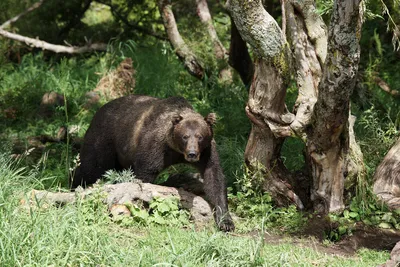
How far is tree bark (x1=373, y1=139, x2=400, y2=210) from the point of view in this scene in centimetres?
755

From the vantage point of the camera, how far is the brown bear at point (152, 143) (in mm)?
7461

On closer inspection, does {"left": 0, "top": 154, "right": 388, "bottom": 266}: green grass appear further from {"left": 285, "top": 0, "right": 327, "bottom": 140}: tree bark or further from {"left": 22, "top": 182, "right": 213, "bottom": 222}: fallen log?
{"left": 285, "top": 0, "right": 327, "bottom": 140}: tree bark

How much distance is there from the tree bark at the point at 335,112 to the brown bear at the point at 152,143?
104 cm

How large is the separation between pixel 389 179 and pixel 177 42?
422 centimetres

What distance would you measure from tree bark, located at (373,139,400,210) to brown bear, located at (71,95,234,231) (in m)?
1.70

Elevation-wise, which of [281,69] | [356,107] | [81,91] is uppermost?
[281,69]

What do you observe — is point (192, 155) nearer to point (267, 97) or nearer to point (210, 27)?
point (267, 97)

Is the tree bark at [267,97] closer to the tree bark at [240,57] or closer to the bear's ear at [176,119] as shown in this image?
the bear's ear at [176,119]

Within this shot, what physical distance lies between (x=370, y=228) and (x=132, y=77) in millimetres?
Answer: 5184

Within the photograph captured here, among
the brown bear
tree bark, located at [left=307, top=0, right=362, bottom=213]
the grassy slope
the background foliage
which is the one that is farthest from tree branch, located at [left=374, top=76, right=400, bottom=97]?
the brown bear

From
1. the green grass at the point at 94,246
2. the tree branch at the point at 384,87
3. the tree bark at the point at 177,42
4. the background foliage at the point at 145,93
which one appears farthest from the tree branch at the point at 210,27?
the green grass at the point at 94,246

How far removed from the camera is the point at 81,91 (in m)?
11.7

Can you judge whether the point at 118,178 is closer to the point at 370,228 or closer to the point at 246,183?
the point at 246,183

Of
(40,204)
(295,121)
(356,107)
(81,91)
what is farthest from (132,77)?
(40,204)
